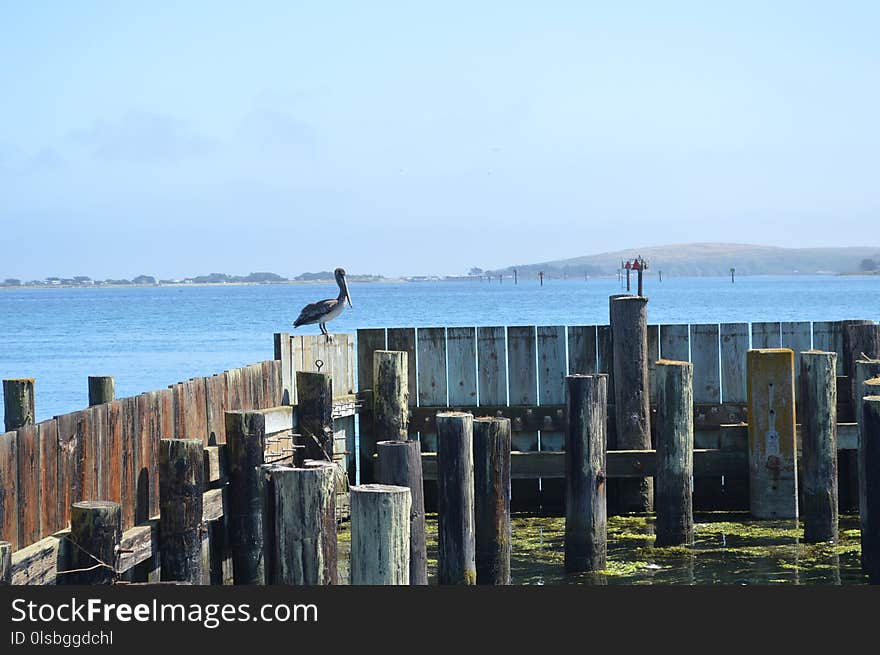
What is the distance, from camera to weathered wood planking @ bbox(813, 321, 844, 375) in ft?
47.7

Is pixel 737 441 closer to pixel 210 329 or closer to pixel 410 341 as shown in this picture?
pixel 410 341

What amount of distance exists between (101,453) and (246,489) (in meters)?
1.70

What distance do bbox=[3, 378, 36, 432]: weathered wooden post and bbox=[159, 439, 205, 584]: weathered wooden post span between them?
14.9 ft

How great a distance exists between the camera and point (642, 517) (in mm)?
13852

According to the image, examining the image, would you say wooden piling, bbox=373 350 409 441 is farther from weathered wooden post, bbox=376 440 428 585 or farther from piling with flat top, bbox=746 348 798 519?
weathered wooden post, bbox=376 440 428 585

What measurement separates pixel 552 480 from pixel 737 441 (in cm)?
216

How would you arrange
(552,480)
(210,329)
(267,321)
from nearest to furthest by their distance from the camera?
(552,480) → (210,329) → (267,321)

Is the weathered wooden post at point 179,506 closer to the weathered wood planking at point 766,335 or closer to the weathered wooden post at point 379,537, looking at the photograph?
the weathered wooden post at point 379,537

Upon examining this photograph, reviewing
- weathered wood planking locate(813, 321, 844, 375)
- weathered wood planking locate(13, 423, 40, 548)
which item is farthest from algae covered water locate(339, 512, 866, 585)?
weathered wood planking locate(13, 423, 40, 548)

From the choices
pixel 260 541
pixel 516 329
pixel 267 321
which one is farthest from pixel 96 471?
pixel 267 321

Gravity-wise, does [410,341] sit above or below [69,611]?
above

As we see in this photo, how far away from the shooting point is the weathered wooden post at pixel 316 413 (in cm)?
1245

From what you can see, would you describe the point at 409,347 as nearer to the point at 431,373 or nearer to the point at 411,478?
the point at 431,373

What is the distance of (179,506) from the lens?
9.71 metres
